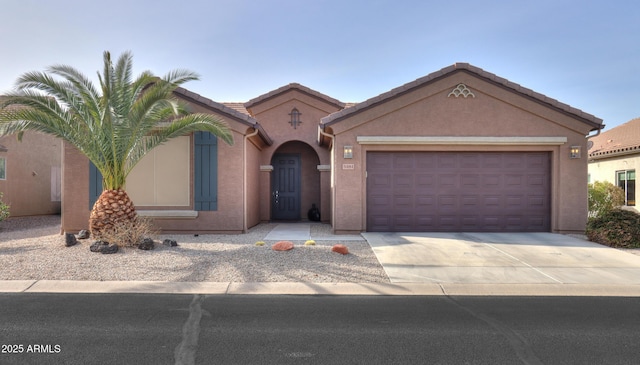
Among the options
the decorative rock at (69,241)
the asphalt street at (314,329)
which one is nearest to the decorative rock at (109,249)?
the decorative rock at (69,241)

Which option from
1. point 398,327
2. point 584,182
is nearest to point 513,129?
point 584,182

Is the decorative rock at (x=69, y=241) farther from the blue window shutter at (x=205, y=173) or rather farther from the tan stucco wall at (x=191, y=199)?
the blue window shutter at (x=205, y=173)

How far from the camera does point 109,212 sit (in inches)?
314

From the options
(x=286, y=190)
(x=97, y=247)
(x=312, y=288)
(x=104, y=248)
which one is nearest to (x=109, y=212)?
(x=97, y=247)

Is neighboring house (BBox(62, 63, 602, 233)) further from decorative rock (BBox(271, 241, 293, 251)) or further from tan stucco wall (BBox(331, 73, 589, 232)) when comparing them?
decorative rock (BBox(271, 241, 293, 251))

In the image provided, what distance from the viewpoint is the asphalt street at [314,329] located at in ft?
11.0

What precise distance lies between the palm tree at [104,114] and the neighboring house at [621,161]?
16.1m

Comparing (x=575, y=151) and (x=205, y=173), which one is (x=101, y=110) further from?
(x=575, y=151)

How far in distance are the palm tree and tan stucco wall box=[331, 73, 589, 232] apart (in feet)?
14.2

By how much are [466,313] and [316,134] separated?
390 inches

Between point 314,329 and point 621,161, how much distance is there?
17.8 metres

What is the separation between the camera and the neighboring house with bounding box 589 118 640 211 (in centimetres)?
1475

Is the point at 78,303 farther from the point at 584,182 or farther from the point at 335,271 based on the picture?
the point at 584,182

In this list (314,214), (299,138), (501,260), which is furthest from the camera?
(314,214)
